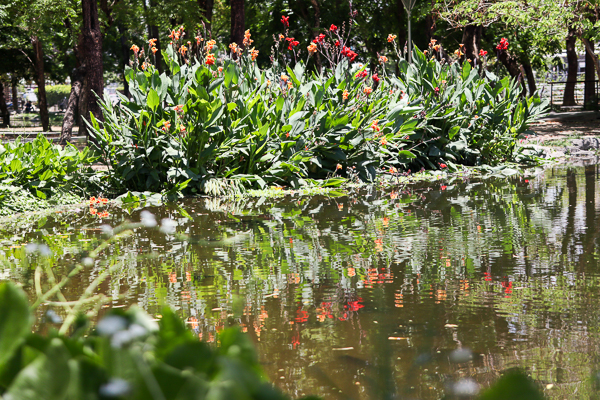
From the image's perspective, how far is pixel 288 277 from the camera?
13.9 feet

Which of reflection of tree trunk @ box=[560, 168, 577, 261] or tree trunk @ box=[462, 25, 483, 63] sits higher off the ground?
tree trunk @ box=[462, 25, 483, 63]

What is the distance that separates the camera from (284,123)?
891 cm

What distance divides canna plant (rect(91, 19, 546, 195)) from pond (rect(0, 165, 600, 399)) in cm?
107

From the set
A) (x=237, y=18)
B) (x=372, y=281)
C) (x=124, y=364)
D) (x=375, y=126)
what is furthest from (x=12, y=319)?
(x=237, y=18)

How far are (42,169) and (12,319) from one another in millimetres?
7154

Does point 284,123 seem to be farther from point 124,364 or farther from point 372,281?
point 124,364

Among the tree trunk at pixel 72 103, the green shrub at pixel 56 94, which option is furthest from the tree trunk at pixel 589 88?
the green shrub at pixel 56 94

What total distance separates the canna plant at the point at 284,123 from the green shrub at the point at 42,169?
1.37 ft

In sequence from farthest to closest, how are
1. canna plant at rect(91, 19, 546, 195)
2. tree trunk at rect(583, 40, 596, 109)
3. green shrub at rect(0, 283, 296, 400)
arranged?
tree trunk at rect(583, 40, 596, 109)
canna plant at rect(91, 19, 546, 195)
green shrub at rect(0, 283, 296, 400)

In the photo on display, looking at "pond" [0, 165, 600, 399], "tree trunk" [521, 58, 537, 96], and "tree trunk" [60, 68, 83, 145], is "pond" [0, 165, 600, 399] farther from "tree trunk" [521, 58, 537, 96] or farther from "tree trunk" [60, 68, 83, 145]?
"tree trunk" [521, 58, 537, 96]

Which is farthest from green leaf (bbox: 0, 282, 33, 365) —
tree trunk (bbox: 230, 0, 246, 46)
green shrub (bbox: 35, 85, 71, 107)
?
green shrub (bbox: 35, 85, 71, 107)

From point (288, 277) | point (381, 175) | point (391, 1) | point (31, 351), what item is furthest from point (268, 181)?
point (391, 1)

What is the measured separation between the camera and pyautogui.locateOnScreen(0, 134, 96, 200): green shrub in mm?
7461

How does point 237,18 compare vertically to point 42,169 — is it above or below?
above
